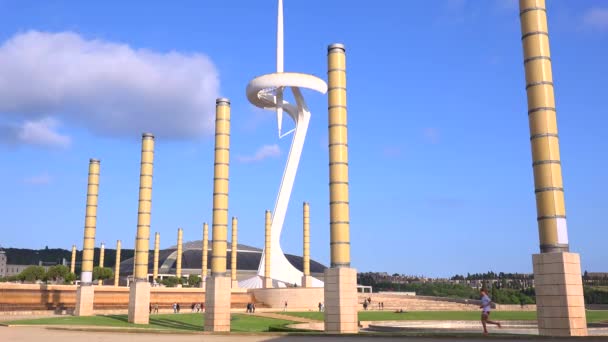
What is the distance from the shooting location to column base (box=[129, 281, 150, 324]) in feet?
107

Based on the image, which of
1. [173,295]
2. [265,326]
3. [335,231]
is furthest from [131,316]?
[173,295]

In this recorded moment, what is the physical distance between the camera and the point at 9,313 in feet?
122

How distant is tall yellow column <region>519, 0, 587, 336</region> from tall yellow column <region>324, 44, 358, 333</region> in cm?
724

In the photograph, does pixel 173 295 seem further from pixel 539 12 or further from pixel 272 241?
pixel 539 12

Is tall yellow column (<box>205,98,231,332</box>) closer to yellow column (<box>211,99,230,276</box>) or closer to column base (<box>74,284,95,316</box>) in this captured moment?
yellow column (<box>211,99,230,276</box>)

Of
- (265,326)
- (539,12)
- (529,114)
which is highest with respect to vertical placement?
(539,12)

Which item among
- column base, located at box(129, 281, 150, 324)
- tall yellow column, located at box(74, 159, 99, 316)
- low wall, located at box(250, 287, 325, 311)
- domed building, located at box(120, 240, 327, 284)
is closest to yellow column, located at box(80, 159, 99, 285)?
tall yellow column, located at box(74, 159, 99, 316)

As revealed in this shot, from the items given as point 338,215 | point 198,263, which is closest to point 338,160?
point 338,215

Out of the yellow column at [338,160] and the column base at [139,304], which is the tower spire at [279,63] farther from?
the yellow column at [338,160]

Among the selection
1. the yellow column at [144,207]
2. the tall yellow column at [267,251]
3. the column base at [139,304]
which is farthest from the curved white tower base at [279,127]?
the column base at [139,304]

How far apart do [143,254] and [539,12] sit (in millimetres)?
24706

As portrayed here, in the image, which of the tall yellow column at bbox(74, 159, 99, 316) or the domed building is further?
the domed building

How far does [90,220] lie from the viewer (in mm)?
40156

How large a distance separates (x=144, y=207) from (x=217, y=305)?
411 inches
